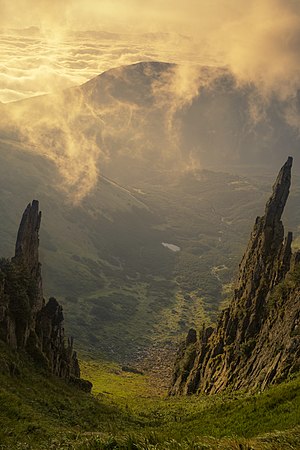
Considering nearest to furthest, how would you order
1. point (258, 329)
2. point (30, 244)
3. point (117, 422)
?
point (117, 422)
point (258, 329)
point (30, 244)

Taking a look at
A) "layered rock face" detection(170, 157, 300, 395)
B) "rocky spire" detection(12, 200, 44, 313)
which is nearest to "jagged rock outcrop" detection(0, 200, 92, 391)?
"rocky spire" detection(12, 200, 44, 313)

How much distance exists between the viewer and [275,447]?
634 inches

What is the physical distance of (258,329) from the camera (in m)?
77.8

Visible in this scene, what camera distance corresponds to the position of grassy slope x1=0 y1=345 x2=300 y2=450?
18.5 m

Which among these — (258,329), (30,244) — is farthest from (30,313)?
(258,329)

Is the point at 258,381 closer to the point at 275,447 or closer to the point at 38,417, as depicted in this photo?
the point at 38,417

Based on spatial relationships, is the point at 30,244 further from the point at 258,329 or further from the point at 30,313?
the point at 258,329

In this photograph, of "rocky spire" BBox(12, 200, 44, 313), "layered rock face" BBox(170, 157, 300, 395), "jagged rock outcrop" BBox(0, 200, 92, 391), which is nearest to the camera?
"jagged rock outcrop" BBox(0, 200, 92, 391)

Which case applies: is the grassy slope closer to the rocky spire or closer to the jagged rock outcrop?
the jagged rock outcrop

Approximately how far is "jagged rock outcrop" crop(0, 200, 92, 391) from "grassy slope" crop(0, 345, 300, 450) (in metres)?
4.57

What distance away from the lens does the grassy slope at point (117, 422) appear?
18516 mm

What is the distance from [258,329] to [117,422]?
39673mm

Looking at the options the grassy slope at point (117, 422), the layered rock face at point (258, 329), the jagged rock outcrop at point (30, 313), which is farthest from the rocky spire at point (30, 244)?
the layered rock face at point (258, 329)

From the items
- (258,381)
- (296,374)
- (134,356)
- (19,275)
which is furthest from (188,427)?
(134,356)
